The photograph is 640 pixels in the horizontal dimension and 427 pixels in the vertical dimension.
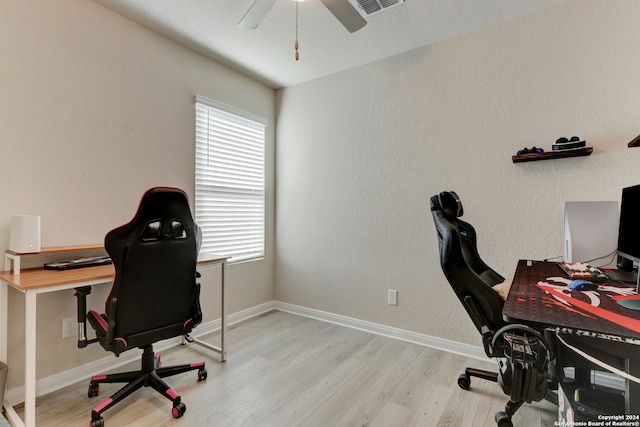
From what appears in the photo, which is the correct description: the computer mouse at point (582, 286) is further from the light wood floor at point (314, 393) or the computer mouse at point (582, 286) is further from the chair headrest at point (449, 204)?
the light wood floor at point (314, 393)

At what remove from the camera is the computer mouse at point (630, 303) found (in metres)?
1.11

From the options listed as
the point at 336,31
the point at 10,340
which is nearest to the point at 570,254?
the point at 336,31

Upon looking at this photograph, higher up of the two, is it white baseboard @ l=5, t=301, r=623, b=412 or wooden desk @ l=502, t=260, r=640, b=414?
wooden desk @ l=502, t=260, r=640, b=414

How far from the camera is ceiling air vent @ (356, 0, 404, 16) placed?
6.64ft

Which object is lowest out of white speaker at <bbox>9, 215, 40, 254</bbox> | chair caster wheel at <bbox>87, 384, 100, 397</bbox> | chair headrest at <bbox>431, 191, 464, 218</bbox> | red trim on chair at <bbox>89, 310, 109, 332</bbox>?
A: chair caster wheel at <bbox>87, 384, 100, 397</bbox>

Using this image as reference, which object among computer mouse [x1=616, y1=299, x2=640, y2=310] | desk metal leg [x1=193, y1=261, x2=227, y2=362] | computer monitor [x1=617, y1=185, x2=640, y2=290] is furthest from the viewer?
desk metal leg [x1=193, y1=261, x2=227, y2=362]

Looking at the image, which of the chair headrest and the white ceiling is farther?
the white ceiling

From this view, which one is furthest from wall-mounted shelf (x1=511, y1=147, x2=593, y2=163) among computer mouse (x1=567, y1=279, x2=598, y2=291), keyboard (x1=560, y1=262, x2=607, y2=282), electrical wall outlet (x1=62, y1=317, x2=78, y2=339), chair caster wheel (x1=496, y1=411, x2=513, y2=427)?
electrical wall outlet (x1=62, y1=317, x2=78, y2=339)

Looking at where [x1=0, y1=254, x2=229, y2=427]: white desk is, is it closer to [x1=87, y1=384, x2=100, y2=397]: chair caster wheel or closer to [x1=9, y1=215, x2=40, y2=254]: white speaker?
[x1=9, y1=215, x2=40, y2=254]: white speaker

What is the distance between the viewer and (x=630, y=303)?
3.72 ft

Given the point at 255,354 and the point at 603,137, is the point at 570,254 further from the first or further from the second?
the point at 255,354

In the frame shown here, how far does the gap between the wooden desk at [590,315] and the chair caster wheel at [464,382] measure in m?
0.88

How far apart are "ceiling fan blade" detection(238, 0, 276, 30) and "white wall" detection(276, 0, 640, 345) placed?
1372 millimetres

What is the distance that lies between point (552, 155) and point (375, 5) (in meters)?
1.58
